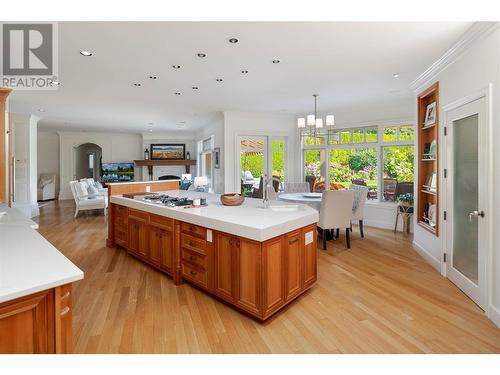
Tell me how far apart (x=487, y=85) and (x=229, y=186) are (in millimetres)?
4946

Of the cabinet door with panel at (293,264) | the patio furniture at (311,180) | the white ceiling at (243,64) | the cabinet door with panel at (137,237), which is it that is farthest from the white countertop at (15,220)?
the patio furniture at (311,180)

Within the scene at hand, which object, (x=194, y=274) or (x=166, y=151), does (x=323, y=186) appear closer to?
(x=194, y=274)

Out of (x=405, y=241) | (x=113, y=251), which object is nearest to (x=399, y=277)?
(x=405, y=241)

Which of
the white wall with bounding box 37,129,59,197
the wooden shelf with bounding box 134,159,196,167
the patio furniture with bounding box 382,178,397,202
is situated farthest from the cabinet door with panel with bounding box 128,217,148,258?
the white wall with bounding box 37,129,59,197

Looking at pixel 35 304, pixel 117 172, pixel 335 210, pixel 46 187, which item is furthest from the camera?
pixel 117 172

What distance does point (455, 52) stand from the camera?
3016 mm

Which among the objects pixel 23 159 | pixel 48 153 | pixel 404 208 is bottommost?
pixel 404 208

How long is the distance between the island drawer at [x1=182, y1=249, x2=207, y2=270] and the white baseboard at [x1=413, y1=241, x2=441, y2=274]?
2.83 metres

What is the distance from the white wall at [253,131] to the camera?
6547mm

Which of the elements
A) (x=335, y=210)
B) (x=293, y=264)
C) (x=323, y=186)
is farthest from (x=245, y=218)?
(x=323, y=186)

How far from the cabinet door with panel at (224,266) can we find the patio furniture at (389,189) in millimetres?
4817

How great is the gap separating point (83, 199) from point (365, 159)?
22.6 ft

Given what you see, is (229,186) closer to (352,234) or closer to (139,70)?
(352,234)

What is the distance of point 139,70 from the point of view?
3.77 m
